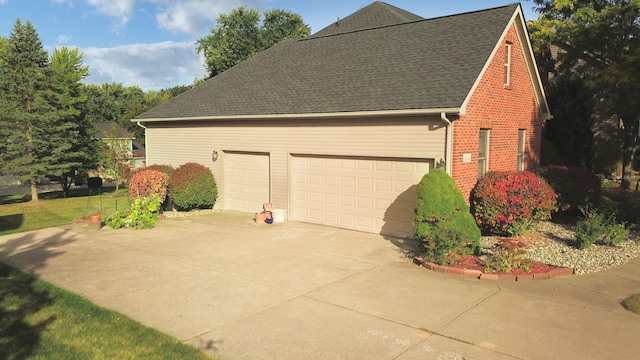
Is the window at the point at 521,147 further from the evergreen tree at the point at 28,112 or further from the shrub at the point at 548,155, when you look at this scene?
the evergreen tree at the point at 28,112

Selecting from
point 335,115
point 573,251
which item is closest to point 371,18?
point 335,115

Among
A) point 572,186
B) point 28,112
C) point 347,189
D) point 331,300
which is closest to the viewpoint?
point 331,300

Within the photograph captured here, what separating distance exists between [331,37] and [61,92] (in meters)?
21.1

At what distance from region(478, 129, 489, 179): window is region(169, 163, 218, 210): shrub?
9.79 metres

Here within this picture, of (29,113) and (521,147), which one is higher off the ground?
(29,113)

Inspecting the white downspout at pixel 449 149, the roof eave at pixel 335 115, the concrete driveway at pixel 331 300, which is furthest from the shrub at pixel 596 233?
the roof eave at pixel 335 115

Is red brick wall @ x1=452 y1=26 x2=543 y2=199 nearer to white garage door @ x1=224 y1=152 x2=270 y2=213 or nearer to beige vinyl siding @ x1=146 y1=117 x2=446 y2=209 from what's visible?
beige vinyl siding @ x1=146 y1=117 x2=446 y2=209

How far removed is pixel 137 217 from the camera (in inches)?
560

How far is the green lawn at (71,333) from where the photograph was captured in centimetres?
568

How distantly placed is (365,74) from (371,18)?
8789 mm

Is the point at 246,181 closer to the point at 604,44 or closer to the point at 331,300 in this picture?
the point at 331,300

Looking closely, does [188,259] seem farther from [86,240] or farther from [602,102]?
[602,102]

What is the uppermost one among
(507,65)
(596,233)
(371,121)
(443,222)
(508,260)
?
(507,65)

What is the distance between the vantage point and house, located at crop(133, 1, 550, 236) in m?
12.4
